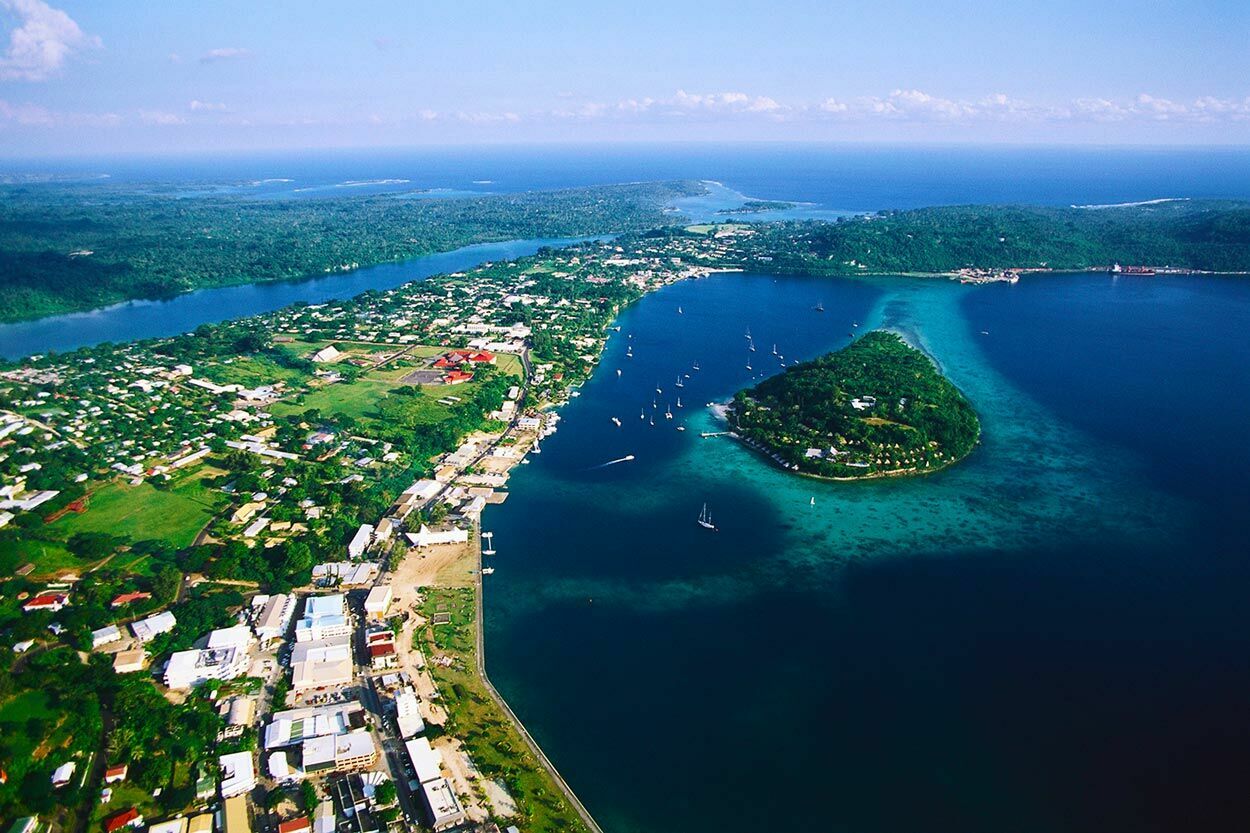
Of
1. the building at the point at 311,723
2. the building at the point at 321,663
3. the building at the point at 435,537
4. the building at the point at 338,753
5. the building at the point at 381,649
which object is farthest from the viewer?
the building at the point at 435,537

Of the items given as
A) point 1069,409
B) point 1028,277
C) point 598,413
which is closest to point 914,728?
point 598,413

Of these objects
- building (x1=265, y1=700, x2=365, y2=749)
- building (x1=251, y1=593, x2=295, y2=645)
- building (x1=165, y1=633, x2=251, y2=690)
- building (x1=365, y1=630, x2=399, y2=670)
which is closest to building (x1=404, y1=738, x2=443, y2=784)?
building (x1=265, y1=700, x2=365, y2=749)

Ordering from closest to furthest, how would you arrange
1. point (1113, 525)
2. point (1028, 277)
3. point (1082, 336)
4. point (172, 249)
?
point (1113, 525) < point (1082, 336) < point (1028, 277) < point (172, 249)

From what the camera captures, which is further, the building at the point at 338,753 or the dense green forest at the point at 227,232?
the dense green forest at the point at 227,232

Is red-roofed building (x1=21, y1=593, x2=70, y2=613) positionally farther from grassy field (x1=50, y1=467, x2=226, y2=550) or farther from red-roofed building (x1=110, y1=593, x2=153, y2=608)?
grassy field (x1=50, y1=467, x2=226, y2=550)

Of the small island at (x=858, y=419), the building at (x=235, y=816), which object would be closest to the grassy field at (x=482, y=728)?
the building at (x=235, y=816)

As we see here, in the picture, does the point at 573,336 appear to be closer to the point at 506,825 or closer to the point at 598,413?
the point at 598,413

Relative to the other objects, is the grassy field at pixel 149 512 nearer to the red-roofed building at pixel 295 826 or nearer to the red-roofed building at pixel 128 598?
the red-roofed building at pixel 128 598
